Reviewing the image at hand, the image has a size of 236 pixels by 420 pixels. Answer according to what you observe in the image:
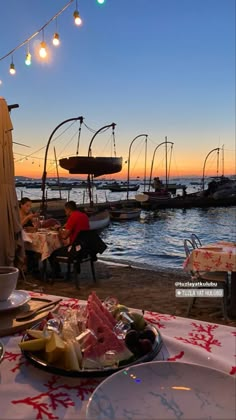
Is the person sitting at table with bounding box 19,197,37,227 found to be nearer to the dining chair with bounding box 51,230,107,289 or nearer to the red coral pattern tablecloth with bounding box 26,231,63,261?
the red coral pattern tablecloth with bounding box 26,231,63,261

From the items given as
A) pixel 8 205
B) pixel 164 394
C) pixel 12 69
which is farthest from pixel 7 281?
pixel 12 69

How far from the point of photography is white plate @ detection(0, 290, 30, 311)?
1.14 meters

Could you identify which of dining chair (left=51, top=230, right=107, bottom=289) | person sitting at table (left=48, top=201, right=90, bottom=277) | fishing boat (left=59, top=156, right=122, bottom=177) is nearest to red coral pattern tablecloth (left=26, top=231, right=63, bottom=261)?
person sitting at table (left=48, top=201, right=90, bottom=277)

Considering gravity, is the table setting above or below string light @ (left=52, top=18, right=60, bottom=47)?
below

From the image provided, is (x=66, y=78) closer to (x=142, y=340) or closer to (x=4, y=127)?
(x=4, y=127)

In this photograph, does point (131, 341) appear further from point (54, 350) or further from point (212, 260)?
point (212, 260)

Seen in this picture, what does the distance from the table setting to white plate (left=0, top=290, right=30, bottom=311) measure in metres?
0.01

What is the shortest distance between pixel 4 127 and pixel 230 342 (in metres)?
2.80

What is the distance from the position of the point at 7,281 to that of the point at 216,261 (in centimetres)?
364

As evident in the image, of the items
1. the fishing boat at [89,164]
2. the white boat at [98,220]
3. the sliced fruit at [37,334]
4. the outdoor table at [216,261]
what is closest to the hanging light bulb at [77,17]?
the outdoor table at [216,261]

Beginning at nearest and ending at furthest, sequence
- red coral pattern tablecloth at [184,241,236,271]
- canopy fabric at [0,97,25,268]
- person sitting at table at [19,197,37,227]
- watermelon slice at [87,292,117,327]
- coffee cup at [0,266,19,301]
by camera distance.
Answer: watermelon slice at [87,292,117,327] < coffee cup at [0,266,19,301] < canopy fabric at [0,97,25,268] < red coral pattern tablecloth at [184,241,236,271] < person sitting at table at [19,197,37,227]

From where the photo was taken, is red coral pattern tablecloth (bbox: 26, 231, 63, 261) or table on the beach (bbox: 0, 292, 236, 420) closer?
table on the beach (bbox: 0, 292, 236, 420)

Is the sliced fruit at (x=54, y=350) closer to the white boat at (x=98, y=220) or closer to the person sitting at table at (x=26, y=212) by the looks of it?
the person sitting at table at (x=26, y=212)

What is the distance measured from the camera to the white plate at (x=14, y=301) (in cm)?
114
